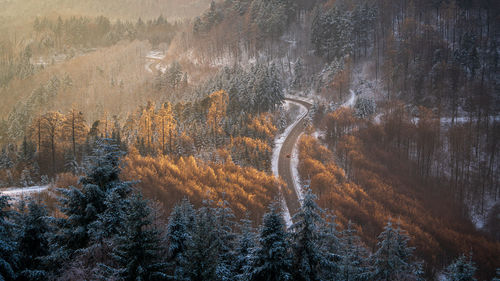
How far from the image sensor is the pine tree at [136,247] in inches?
547

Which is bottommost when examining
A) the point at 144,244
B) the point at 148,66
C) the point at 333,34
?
the point at 144,244

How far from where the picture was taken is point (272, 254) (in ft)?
44.4

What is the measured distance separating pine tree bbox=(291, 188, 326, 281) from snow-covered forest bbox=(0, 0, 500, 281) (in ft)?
0.23

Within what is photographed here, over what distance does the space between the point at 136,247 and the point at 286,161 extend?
41.0m

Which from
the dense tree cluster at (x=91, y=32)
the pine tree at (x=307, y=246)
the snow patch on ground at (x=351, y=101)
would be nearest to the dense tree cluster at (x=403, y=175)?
the snow patch on ground at (x=351, y=101)

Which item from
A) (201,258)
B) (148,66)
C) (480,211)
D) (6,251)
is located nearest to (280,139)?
(480,211)

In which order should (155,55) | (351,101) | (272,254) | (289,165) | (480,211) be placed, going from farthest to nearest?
(155,55) < (351,101) < (289,165) < (480,211) < (272,254)

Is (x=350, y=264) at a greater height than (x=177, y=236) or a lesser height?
lesser

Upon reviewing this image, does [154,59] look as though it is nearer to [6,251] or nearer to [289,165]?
[289,165]

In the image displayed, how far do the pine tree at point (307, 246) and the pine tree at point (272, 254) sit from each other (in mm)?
442

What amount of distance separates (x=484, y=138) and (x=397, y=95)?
18324 mm

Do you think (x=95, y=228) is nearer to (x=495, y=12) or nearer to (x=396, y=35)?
(x=396, y=35)

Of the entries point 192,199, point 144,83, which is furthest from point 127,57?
point 192,199

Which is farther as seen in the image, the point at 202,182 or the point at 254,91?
the point at 254,91
